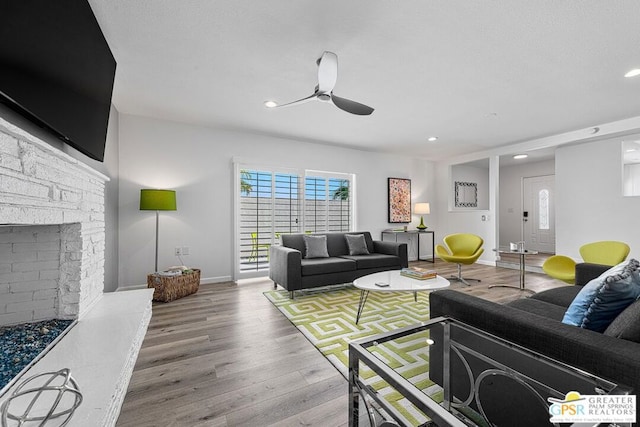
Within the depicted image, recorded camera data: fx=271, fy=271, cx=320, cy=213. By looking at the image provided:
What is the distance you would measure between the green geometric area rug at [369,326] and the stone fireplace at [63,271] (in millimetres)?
1277

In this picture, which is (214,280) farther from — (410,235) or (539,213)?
(539,213)

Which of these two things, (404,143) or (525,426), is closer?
(525,426)

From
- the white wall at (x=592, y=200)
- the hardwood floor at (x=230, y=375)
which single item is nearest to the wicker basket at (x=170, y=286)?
the hardwood floor at (x=230, y=375)

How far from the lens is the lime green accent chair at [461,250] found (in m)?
4.27

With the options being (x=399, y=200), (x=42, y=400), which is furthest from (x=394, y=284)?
(x=399, y=200)

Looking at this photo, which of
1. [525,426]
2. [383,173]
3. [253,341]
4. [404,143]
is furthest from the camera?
[383,173]

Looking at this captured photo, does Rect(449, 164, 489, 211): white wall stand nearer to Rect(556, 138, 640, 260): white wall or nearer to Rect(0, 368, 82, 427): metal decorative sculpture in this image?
Rect(556, 138, 640, 260): white wall

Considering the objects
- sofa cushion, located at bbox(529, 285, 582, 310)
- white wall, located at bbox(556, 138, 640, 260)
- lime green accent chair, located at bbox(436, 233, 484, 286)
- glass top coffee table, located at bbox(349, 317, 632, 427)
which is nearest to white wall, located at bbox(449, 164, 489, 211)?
white wall, located at bbox(556, 138, 640, 260)

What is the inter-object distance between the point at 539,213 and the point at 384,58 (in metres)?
7.19

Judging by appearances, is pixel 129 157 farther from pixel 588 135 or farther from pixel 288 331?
pixel 588 135

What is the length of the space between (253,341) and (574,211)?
5.92m

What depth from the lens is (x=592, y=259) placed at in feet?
11.0

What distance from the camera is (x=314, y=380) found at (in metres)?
1.75

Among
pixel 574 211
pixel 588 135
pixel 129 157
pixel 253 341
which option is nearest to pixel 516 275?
pixel 574 211
